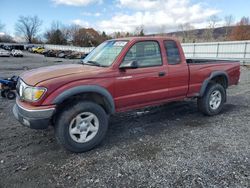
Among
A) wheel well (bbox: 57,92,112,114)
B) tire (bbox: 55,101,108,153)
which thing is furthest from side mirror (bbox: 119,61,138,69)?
tire (bbox: 55,101,108,153)

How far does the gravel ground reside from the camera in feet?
9.28

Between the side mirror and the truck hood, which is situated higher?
the side mirror

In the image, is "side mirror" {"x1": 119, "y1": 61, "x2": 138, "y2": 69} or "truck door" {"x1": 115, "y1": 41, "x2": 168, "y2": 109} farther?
"truck door" {"x1": 115, "y1": 41, "x2": 168, "y2": 109}

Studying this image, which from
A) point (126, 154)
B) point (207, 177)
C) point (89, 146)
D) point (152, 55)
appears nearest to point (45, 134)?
point (89, 146)

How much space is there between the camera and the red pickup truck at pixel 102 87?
→ 3234mm

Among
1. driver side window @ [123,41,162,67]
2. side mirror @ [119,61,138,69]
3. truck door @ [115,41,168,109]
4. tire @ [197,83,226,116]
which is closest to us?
side mirror @ [119,61,138,69]

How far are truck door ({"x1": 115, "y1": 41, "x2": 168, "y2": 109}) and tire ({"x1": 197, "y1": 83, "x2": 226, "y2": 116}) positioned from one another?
1.34 metres

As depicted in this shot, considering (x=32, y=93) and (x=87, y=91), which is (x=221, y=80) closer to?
(x=87, y=91)

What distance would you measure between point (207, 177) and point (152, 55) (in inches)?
95.0

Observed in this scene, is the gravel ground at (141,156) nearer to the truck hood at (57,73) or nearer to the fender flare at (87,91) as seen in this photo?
the fender flare at (87,91)

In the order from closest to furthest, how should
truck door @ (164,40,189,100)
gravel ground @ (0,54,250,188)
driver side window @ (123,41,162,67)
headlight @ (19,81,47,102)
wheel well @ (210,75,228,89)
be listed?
gravel ground @ (0,54,250,188), headlight @ (19,81,47,102), driver side window @ (123,41,162,67), truck door @ (164,40,189,100), wheel well @ (210,75,228,89)

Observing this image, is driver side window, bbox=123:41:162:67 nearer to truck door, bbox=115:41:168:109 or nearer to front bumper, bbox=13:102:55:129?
truck door, bbox=115:41:168:109

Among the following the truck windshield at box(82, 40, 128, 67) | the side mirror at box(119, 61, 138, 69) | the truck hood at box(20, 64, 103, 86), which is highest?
the truck windshield at box(82, 40, 128, 67)

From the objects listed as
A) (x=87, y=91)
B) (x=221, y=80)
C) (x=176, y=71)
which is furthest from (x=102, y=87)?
(x=221, y=80)
